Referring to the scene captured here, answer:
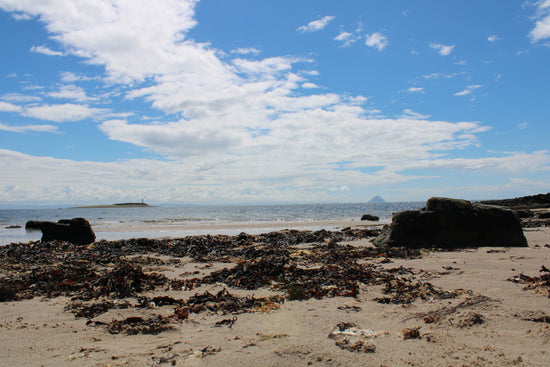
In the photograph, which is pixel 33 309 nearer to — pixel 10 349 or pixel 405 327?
pixel 10 349

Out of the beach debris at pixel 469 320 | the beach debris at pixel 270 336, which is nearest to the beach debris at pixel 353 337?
the beach debris at pixel 270 336

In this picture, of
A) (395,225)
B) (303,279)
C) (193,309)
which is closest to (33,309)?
(193,309)

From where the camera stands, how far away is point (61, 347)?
3199mm

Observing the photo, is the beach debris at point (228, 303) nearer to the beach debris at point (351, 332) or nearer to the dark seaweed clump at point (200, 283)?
the dark seaweed clump at point (200, 283)

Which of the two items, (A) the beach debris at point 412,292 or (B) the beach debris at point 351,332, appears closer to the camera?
(B) the beach debris at point 351,332

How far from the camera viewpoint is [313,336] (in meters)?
3.36

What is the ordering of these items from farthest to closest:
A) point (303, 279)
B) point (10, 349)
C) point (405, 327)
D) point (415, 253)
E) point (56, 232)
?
point (56, 232) < point (415, 253) < point (303, 279) < point (405, 327) < point (10, 349)

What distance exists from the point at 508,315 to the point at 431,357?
137 centimetres

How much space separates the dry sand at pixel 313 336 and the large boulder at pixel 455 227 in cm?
522

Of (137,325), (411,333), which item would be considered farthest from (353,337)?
(137,325)

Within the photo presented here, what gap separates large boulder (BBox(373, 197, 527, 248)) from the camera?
378 inches

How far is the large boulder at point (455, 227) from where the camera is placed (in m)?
9.61

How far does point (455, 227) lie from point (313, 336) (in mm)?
8085

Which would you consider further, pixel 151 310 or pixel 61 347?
pixel 151 310
